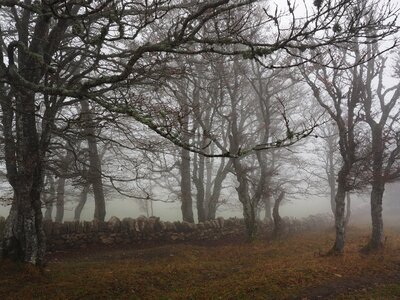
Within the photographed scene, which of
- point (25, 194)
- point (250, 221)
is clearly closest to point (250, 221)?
point (250, 221)

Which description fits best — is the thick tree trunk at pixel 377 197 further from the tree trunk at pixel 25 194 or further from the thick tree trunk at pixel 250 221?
the tree trunk at pixel 25 194

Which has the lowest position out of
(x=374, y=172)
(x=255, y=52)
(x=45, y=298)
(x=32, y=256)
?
(x=45, y=298)

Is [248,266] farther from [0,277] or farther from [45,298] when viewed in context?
[0,277]

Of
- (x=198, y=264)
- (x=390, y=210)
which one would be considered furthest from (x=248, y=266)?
(x=390, y=210)

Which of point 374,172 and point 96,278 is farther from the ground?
point 374,172

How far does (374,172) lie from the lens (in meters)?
12.7

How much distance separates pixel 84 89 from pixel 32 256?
5.82 m

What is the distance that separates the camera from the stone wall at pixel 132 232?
13.6m

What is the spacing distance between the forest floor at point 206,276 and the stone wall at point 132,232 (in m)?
0.85

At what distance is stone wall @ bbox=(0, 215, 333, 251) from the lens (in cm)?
1358

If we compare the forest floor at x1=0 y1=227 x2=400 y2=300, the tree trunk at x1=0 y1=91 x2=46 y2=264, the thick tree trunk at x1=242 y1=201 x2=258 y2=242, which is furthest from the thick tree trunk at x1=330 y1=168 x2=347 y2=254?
the tree trunk at x1=0 y1=91 x2=46 y2=264

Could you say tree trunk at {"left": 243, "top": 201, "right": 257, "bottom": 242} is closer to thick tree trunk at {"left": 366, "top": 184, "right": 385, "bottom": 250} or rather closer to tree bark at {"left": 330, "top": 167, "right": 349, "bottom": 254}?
tree bark at {"left": 330, "top": 167, "right": 349, "bottom": 254}

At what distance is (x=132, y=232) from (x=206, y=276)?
6.14 m

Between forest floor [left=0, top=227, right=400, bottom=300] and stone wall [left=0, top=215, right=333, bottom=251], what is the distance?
2.80ft
